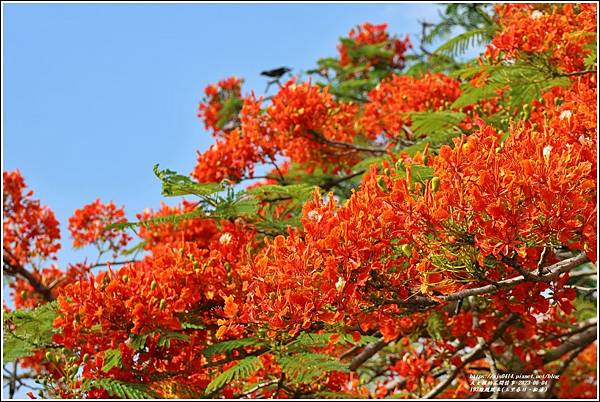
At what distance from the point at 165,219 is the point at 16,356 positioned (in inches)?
43.6

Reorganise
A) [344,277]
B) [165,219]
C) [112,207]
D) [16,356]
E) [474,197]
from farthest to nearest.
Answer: [112,207]
[165,219]
[16,356]
[344,277]
[474,197]

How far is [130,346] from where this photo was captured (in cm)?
341

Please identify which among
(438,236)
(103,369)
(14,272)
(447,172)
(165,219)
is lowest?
(103,369)

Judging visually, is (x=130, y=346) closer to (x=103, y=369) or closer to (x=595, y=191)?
(x=103, y=369)

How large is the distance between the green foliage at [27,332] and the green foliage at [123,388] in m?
0.48

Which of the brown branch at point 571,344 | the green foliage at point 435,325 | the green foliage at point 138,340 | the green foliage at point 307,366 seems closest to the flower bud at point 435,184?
the green foliage at point 307,366

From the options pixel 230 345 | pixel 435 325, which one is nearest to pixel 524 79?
pixel 435 325

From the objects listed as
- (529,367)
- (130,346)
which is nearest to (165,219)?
(130,346)

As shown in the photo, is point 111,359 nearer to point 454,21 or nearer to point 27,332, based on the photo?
point 27,332

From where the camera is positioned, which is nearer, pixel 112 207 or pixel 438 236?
pixel 438 236

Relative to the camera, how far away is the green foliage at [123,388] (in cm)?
332

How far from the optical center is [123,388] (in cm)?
334

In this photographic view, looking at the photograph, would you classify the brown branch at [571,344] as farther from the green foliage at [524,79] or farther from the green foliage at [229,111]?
the green foliage at [229,111]

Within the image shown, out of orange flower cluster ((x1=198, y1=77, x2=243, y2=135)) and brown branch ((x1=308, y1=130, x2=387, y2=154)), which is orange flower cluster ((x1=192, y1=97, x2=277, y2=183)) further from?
orange flower cluster ((x1=198, y1=77, x2=243, y2=135))
